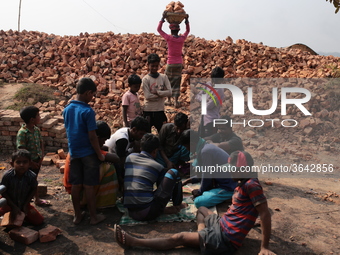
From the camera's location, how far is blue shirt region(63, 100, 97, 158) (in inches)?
146

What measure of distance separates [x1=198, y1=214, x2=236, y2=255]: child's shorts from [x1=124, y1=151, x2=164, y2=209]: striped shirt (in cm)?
82

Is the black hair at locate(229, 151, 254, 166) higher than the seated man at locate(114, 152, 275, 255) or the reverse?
higher

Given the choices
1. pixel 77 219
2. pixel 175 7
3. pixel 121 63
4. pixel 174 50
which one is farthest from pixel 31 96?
pixel 77 219

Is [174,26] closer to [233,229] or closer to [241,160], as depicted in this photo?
[241,160]

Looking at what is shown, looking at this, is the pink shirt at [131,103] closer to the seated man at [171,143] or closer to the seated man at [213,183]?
the seated man at [171,143]

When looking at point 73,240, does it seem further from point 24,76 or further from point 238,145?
point 24,76

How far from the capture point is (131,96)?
5391mm

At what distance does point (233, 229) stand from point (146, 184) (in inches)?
44.4

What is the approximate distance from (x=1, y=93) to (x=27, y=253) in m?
7.54

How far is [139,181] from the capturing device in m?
3.92

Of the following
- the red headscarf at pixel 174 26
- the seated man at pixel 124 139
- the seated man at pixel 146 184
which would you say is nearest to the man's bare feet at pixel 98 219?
the seated man at pixel 146 184

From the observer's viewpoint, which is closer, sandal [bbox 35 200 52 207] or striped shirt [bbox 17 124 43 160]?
striped shirt [bbox 17 124 43 160]

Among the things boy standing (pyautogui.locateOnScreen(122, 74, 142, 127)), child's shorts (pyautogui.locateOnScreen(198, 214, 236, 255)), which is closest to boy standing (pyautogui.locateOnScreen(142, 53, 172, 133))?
boy standing (pyautogui.locateOnScreen(122, 74, 142, 127))

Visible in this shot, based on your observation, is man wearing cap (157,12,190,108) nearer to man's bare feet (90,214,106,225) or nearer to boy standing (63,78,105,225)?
boy standing (63,78,105,225)
